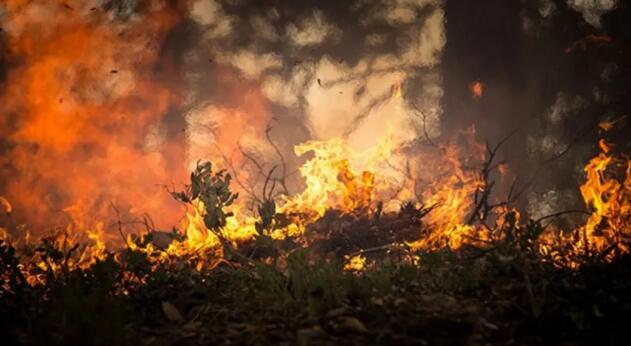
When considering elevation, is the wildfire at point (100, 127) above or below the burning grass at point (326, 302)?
above

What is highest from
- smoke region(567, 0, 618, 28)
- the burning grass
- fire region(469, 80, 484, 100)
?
fire region(469, 80, 484, 100)

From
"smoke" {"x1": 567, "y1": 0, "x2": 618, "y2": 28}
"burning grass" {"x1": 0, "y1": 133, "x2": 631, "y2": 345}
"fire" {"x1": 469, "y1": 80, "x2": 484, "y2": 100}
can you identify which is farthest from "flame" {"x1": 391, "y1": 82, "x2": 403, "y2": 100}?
"burning grass" {"x1": 0, "y1": 133, "x2": 631, "y2": 345}

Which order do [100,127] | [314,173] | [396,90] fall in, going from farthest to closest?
1. [396,90]
2. [100,127]
3. [314,173]

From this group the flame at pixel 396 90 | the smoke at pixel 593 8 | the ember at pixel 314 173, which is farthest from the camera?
the flame at pixel 396 90

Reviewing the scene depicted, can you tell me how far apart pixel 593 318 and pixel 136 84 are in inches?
712

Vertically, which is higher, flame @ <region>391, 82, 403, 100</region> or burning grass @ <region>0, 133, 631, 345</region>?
flame @ <region>391, 82, 403, 100</region>

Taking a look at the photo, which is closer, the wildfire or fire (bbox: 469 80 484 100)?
fire (bbox: 469 80 484 100)

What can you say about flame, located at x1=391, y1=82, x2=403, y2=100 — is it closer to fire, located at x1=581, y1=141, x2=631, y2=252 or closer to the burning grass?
fire, located at x1=581, y1=141, x2=631, y2=252

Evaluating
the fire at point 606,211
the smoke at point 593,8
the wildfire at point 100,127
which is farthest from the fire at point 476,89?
the fire at point 606,211

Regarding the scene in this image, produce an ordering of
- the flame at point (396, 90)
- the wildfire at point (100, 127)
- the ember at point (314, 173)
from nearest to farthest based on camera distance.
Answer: the ember at point (314, 173) → the wildfire at point (100, 127) → the flame at point (396, 90)

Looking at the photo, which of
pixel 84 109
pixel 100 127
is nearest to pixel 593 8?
pixel 100 127

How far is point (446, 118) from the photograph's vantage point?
15.3 meters

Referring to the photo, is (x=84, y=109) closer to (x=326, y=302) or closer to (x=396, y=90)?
(x=396, y=90)

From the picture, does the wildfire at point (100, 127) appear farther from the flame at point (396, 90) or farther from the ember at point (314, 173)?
the flame at point (396, 90)
